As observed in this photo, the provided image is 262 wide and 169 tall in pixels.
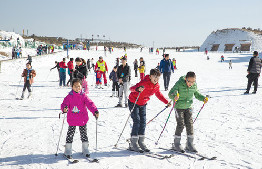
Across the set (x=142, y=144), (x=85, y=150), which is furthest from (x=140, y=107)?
(x=85, y=150)

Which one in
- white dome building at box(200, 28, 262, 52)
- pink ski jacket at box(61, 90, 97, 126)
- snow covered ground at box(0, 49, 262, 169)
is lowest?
snow covered ground at box(0, 49, 262, 169)

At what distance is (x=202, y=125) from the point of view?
600 centimetres

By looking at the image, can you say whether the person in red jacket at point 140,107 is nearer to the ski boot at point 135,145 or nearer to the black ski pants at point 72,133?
the ski boot at point 135,145

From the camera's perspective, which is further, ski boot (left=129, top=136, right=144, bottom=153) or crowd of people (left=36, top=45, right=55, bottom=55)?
crowd of people (left=36, top=45, right=55, bottom=55)

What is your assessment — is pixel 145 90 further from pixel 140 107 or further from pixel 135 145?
pixel 135 145

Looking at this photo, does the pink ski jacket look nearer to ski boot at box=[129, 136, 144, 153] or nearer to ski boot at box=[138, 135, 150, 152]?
ski boot at box=[129, 136, 144, 153]

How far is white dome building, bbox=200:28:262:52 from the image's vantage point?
58.8 metres

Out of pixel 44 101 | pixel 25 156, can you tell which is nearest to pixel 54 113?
pixel 44 101

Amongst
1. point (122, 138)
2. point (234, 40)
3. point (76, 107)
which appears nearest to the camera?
point (76, 107)

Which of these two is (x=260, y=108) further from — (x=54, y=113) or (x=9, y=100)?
(x=9, y=100)

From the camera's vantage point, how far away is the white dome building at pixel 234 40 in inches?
2317

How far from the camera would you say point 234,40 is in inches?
2454

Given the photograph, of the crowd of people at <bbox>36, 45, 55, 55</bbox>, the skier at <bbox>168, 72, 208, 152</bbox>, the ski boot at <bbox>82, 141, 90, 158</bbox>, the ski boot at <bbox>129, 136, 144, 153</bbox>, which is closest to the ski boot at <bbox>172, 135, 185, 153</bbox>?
the skier at <bbox>168, 72, 208, 152</bbox>

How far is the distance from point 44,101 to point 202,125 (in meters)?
6.38
